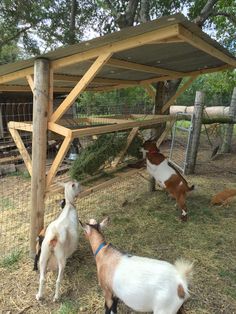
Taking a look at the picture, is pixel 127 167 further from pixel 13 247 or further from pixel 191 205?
pixel 13 247

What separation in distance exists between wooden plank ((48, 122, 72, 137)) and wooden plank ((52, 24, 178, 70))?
2.14ft

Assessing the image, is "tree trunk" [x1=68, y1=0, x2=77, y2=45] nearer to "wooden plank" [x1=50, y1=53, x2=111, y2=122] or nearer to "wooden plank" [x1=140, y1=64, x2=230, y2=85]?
"wooden plank" [x1=140, y1=64, x2=230, y2=85]

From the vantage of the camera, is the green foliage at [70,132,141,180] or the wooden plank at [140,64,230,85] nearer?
the green foliage at [70,132,141,180]

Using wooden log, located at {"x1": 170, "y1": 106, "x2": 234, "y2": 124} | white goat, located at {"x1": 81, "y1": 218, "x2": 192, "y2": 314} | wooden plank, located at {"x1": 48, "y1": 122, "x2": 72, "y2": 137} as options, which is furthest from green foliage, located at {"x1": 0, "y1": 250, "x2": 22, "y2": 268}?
wooden log, located at {"x1": 170, "y1": 106, "x2": 234, "y2": 124}

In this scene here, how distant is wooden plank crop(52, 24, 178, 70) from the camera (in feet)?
7.32

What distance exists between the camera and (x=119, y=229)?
4188 mm

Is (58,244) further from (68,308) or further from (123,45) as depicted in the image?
(123,45)

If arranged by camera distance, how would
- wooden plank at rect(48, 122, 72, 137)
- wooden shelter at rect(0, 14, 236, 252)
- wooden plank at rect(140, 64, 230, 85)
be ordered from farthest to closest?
wooden plank at rect(140, 64, 230, 85) → wooden plank at rect(48, 122, 72, 137) → wooden shelter at rect(0, 14, 236, 252)

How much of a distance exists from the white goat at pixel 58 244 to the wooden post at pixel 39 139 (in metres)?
0.39

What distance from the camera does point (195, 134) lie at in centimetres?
686

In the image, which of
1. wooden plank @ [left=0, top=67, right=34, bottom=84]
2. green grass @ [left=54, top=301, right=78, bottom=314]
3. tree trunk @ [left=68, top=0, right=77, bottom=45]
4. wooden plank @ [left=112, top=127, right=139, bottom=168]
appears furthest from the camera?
tree trunk @ [left=68, top=0, right=77, bottom=45]

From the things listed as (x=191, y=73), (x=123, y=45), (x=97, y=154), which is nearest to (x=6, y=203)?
(x=97, y=154)

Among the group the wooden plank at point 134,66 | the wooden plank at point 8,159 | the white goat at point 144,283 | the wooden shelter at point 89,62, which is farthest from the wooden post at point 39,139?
the wooden plank at point 8,159

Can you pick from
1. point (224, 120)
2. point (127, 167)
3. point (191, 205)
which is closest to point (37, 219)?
point (127, 167)
